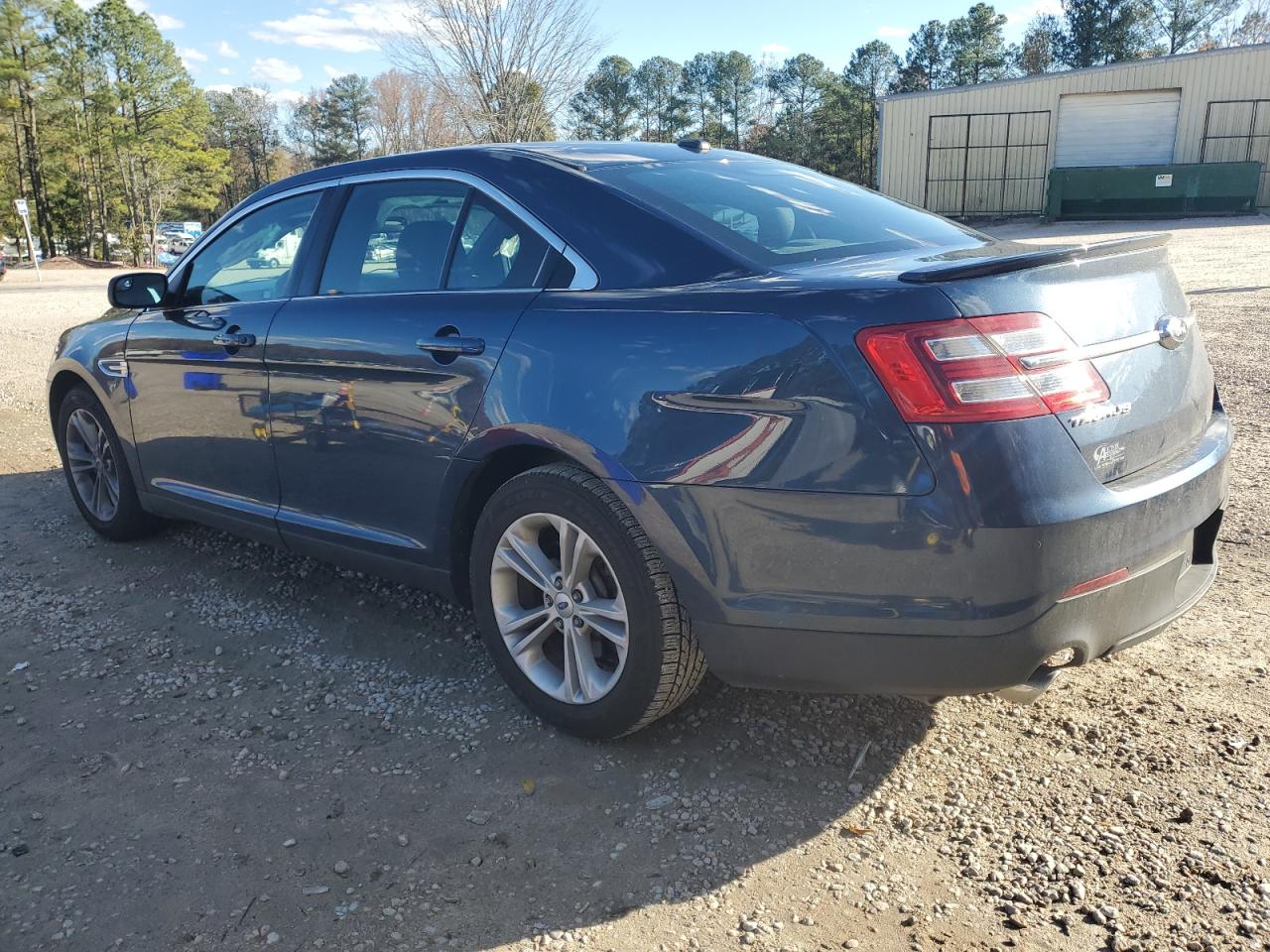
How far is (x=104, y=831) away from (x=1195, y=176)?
34.9m

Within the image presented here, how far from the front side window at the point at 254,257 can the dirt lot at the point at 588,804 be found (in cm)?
131

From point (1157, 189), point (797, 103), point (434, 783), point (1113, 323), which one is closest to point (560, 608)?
point (434, 783)

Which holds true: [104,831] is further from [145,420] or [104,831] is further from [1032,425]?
[1032,425]

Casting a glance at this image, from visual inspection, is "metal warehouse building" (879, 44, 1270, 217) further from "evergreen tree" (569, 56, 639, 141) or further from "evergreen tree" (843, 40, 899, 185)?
"evergreen tree" (843, 40, 899, 185)

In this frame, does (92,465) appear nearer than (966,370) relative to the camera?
No

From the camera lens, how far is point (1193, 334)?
2.78 meters

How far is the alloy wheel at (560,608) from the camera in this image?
2.79 meters

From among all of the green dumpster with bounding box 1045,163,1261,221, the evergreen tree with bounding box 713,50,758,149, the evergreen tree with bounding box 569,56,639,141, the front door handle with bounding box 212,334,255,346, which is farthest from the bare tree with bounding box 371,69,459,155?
the evergreen tree with bounding box 713,50,758,149

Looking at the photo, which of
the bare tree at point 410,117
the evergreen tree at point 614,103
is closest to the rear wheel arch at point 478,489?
the bare tree at point 410,117

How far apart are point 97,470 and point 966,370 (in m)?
4.33

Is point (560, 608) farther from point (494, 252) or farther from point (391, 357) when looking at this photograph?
point (494, 252)

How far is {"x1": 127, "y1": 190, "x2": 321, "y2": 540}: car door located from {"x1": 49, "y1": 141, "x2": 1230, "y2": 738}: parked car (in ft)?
0.12

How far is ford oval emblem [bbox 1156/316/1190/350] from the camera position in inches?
100

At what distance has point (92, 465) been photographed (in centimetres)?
498
